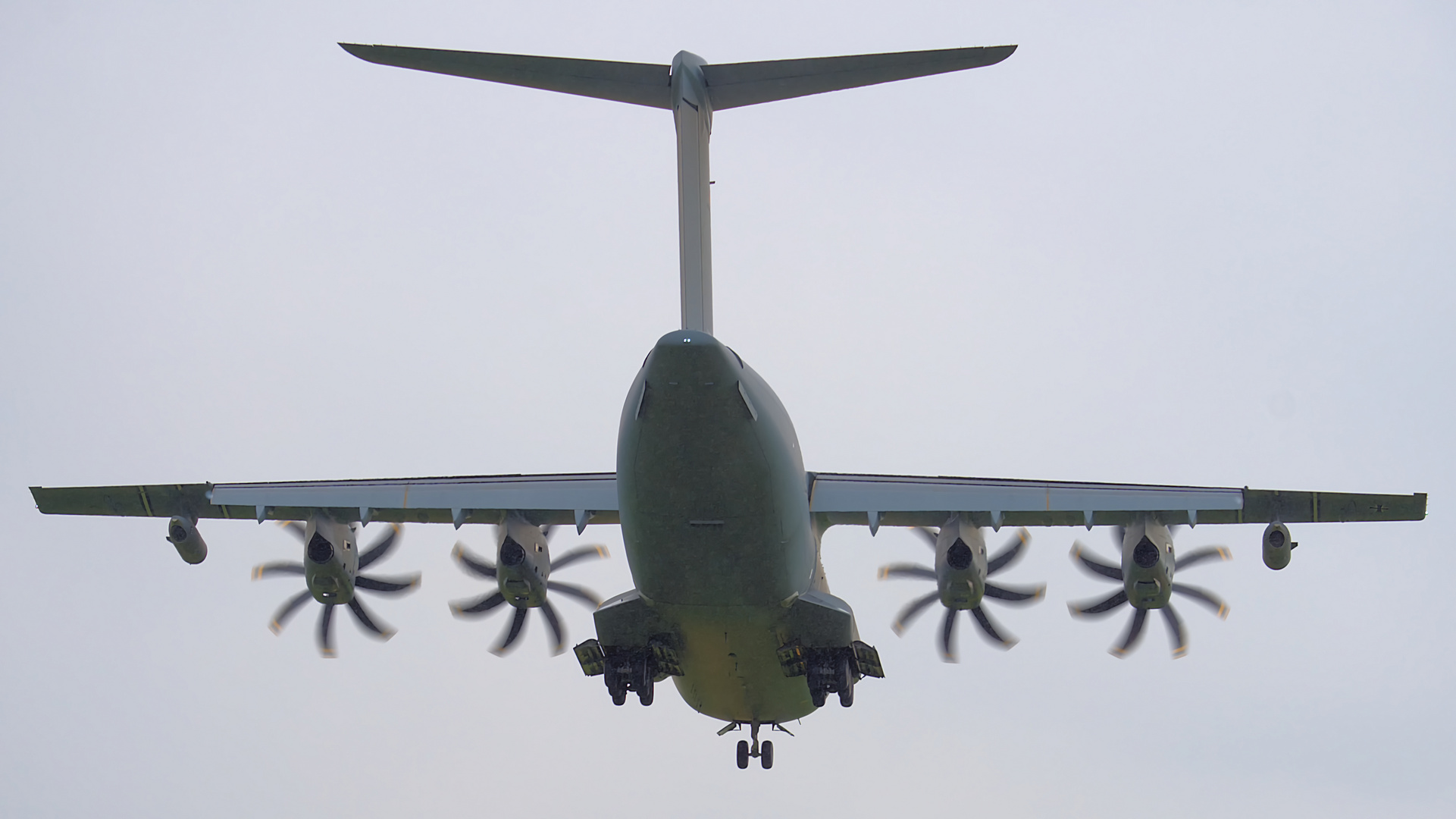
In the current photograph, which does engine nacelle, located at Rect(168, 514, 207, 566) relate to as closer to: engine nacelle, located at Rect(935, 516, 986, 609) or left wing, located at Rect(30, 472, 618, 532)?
left wing, located at Rect(30, 472, 618, 532)

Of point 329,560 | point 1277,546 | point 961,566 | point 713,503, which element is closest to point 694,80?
point 713,503

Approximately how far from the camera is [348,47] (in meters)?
14.5

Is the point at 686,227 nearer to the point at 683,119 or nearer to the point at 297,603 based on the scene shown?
the point at 683,119

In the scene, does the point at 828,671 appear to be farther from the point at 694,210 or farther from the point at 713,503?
the point at 694,210

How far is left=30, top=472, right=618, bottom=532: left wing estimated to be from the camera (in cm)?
1836

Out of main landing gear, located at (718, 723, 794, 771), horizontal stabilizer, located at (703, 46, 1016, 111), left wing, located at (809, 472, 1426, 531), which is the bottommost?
main landing gear, located at (718, 723, 794, 771)

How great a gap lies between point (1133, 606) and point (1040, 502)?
258cm

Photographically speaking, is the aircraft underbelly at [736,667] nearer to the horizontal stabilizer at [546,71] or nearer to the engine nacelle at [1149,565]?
the engine nacelle at [1149,565]

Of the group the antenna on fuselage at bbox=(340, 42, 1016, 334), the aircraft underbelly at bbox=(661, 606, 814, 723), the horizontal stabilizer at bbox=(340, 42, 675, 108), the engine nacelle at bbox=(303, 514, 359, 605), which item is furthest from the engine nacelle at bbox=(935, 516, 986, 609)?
the engine nacelle at bbox=(303, 514, 359, 605)

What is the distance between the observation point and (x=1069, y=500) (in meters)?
17.7

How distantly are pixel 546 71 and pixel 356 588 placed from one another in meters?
8.24

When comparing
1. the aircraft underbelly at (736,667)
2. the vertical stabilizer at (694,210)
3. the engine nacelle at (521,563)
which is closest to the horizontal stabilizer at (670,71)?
the vertical stabilizer at (694,210)

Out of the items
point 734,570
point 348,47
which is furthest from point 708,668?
point 348,47

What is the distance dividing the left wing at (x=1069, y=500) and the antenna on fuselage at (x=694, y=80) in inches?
154
